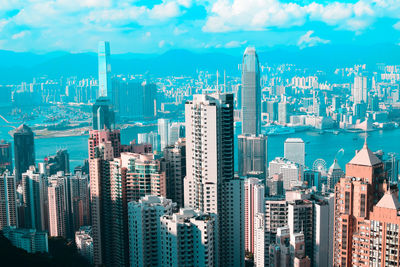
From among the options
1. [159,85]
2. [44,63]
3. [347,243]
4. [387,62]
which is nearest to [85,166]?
[44,63]

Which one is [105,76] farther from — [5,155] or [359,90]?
[359,90]

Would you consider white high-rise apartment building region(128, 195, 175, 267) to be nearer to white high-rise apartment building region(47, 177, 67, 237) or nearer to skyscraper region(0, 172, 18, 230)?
white high-rise apartment building region(47, 177, 67, 237)

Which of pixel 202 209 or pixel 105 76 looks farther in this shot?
pixel 105 76

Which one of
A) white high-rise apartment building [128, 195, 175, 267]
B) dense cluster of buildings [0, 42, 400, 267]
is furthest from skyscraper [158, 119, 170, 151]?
white high-rise apartment building [128, 195, 175, 267]

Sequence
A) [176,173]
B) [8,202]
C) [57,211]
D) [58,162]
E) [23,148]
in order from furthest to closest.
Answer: [23,148], [58,162], [57,211], [8,202], [176,173]

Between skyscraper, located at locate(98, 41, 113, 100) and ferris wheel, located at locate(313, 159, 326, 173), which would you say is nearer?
ferris wheel, located at locate(313, 159, 326, 173)

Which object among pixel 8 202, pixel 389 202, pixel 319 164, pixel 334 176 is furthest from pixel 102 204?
pixel 319 164

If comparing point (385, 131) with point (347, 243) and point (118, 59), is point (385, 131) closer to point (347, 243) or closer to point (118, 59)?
point (118, 59)
